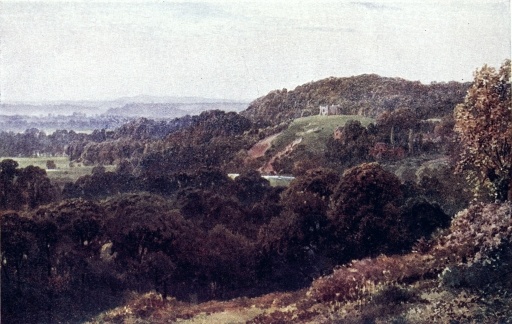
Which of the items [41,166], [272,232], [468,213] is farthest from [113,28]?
[468,213]

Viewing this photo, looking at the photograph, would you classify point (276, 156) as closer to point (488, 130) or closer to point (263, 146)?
point (263, 146)

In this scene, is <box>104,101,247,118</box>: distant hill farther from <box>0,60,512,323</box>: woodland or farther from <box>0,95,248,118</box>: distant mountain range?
<box>0,60,512,323</box>: woodland

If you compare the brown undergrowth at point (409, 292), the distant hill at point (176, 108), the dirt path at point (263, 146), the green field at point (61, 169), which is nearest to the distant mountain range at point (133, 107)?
the distant hill at point (176, 108)

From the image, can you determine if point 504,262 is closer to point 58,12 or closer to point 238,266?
point 238,266

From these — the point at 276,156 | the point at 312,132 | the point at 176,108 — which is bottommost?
the point at 276,156

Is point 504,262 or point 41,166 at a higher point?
point 41,166

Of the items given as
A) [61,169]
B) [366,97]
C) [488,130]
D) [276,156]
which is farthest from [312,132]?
[61,169]
